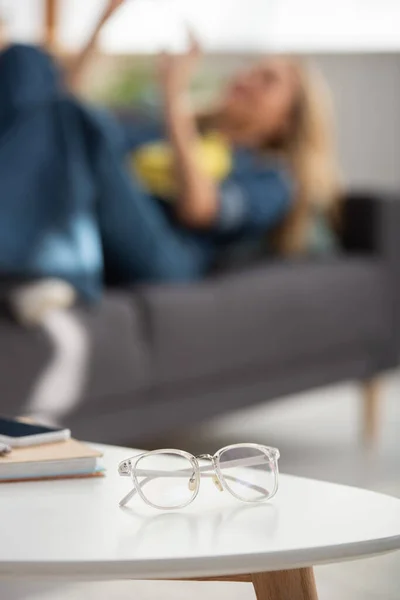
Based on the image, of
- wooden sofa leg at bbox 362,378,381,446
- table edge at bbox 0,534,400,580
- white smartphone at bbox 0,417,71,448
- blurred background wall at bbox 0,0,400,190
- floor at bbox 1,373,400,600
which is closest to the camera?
table edge at bbox 0,534,400,580

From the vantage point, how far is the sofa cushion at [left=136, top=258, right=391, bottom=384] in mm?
2219

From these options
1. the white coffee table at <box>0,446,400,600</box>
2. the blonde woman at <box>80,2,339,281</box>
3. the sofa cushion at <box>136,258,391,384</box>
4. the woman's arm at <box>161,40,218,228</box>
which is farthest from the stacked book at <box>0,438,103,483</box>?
the woman's arm at <box>161,40,218,228</box>

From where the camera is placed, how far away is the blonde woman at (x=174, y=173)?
6.82ft

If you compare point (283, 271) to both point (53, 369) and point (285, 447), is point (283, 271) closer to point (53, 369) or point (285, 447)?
point (285, 447)

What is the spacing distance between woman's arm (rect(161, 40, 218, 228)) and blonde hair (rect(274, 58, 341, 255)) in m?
0.34

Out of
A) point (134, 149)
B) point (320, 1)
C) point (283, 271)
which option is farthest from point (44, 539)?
point (320, 1)

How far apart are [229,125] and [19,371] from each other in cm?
134

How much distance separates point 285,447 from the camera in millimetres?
2730

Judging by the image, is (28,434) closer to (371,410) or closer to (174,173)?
(174,173)

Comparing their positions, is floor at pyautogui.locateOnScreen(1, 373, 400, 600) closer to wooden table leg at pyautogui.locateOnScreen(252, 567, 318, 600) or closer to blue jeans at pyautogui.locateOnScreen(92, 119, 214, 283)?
blue jeans at pyautogui.locateOnScreen(92, 119, 214, 283)

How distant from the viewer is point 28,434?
42.3 inches

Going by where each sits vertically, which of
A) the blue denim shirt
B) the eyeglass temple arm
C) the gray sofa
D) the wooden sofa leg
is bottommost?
the wooden sofa leg

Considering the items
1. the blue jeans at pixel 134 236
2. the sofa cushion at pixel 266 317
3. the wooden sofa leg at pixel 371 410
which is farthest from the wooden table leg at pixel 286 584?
the wooden sofa leg at pixel 371 410

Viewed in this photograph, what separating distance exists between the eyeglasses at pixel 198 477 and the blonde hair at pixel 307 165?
6.07 feet
